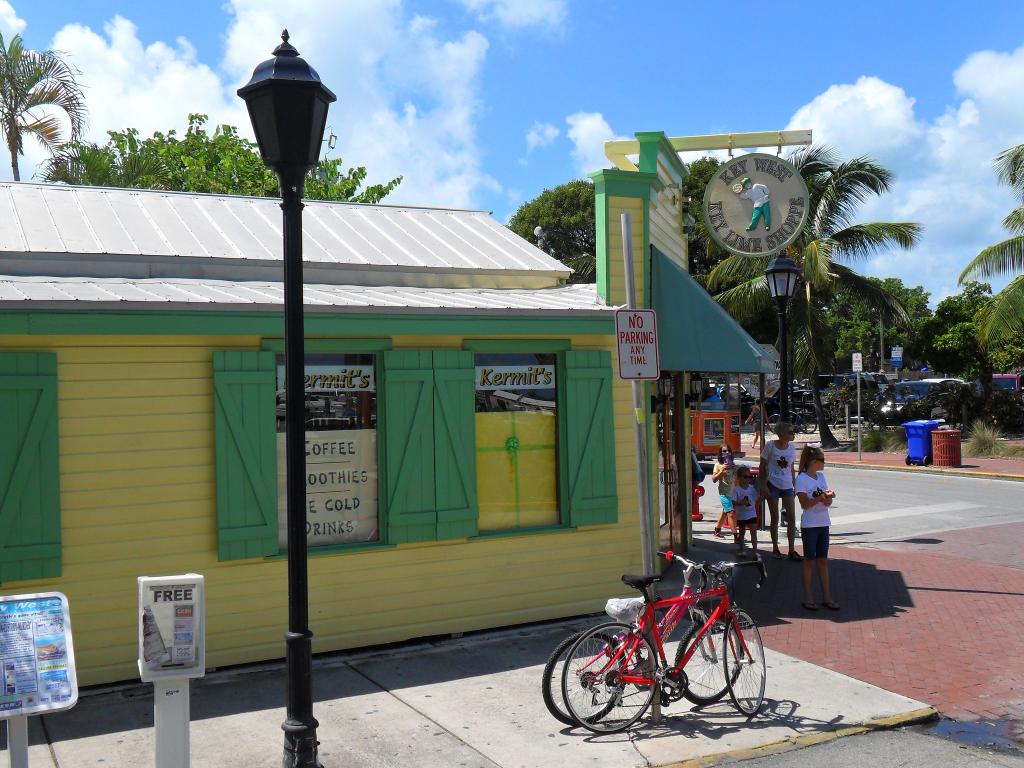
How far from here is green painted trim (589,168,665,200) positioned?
31.0ft

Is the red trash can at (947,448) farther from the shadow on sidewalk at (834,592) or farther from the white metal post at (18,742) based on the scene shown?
the white metal post at (18,742)

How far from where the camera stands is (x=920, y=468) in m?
22.7

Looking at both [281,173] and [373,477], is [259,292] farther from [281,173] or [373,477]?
[281,173]

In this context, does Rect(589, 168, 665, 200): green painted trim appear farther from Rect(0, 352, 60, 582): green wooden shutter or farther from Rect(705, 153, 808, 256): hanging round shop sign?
Rect(0, 352, 60, 582): green wooden shutter

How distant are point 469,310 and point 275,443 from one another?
1.93 m

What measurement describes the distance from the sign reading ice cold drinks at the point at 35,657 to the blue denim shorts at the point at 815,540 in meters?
6.82

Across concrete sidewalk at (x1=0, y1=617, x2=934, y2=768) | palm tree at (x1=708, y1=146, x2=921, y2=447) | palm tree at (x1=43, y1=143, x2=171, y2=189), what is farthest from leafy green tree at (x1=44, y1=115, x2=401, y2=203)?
concrete sidewalk at (x1=0, y1=617, x2=934, y2=768)

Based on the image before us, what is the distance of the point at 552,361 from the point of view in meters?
9.06

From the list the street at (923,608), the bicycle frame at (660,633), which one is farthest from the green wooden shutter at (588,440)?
the bicycle frame at (660,633)

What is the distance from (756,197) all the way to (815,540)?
478 cm

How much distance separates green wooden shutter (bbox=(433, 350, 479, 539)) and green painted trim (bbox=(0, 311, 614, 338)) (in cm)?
32

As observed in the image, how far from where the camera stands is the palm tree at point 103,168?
21.6 meters

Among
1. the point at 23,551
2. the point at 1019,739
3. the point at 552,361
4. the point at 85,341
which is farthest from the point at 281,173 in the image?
the point at 1019,739

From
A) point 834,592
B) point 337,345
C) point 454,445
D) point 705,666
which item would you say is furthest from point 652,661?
point 834,592
